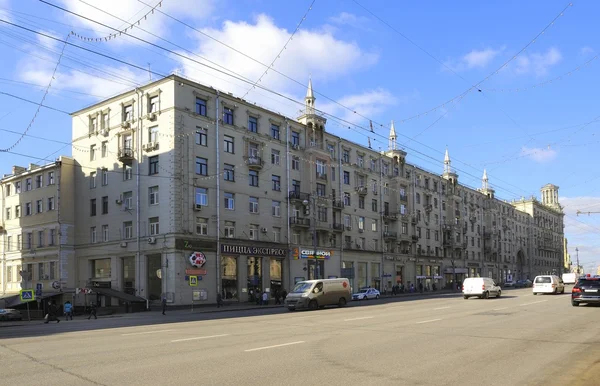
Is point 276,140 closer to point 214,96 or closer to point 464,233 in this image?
point 214,96

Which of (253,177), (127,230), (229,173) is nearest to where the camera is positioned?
(127,230)

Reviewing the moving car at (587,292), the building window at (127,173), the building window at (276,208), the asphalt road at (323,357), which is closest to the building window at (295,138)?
the building window at (276,208)

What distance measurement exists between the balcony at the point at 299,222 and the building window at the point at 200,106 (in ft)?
47.9

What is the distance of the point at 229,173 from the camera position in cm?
4944

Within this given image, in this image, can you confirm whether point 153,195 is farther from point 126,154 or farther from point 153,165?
point 126,154

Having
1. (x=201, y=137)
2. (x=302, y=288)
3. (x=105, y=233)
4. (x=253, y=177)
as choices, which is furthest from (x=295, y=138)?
(x=302, y=288)

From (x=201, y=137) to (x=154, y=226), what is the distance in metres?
8.77

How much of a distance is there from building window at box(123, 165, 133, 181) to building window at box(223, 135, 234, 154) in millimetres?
8730

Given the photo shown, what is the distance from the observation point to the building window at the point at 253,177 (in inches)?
2029

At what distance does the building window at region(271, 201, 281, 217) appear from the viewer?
53891 mm

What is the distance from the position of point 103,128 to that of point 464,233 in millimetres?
66478

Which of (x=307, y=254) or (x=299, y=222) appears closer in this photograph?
(x=299, y=222)

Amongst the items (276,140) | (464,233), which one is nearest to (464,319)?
(276,140)

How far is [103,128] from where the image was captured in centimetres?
5191
